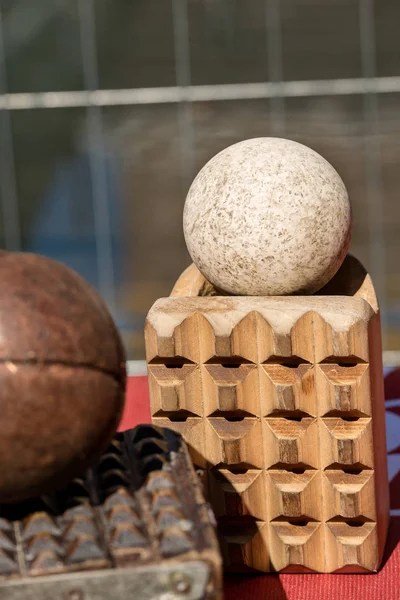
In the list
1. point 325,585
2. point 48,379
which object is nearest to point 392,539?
point 325,585

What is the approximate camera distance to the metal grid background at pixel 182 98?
8.64m

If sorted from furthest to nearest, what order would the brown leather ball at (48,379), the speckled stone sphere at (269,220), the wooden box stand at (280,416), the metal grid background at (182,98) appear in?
the metal grid background at (182,98) → the speckled stone sphere at (269,220) → the wooden box stand at (280,416) → the brown leather ball at (48,379)

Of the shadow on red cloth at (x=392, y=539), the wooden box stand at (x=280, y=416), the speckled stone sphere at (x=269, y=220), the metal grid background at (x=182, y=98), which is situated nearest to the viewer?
the wooden box stand at (x=280, y=416)

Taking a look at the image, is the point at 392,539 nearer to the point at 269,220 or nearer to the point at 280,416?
the point at 280,416

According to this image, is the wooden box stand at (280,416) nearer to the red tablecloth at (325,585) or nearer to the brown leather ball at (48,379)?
the red tablecloth at (325,585)

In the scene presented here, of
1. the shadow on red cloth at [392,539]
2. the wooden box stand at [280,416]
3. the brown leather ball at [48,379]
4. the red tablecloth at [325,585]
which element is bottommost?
the shadow on red cloth at [392,539]

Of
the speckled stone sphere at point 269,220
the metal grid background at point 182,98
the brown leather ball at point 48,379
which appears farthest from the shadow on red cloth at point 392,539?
the metal grid background at point 182,98

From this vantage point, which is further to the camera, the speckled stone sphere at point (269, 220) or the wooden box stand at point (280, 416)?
the speckled stone sphere at point (269, 220)

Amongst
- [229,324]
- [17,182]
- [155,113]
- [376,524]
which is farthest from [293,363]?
[17,182]

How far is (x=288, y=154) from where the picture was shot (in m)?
4.68

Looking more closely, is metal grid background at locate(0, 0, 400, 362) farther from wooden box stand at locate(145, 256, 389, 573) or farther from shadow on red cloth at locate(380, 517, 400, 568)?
wooden box stand at locate(145, 256, 389, 573)

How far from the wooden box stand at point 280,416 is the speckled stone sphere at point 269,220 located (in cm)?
17

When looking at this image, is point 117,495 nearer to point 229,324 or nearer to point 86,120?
point 229,324

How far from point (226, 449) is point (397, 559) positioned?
40.0 inches
